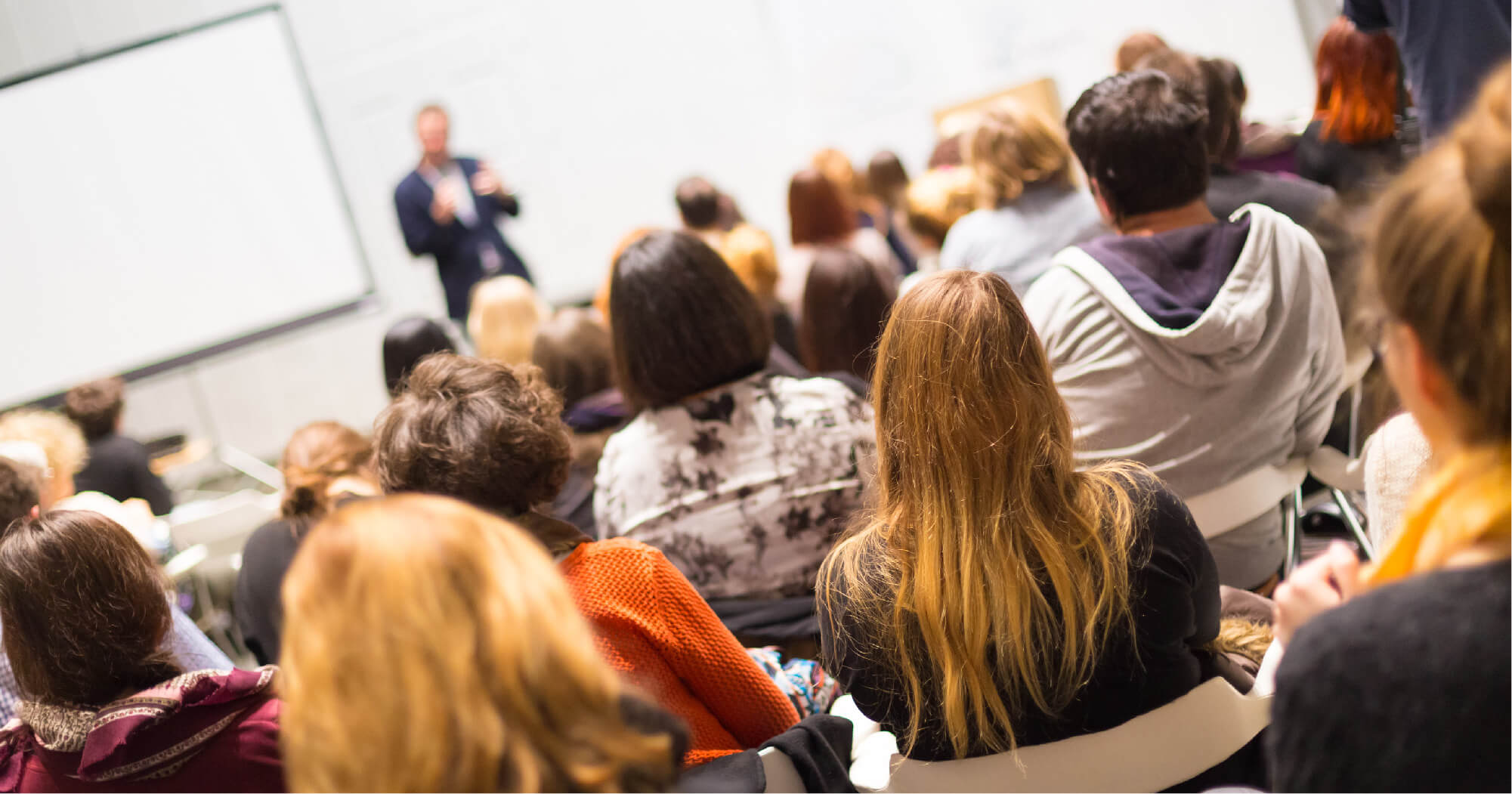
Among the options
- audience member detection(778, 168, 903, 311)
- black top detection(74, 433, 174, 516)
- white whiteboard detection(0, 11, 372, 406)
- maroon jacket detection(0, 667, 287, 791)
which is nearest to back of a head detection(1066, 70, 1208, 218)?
maroon jacket detection(0, 667, 287, 791)

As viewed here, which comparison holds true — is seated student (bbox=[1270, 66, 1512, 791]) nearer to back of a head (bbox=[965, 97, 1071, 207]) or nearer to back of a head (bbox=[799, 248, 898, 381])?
back of a head (bbox=[799, 248, 898, 381])

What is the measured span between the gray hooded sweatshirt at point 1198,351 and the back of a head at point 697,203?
2444 mm

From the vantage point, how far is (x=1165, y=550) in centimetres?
129

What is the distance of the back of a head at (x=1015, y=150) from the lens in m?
3.02

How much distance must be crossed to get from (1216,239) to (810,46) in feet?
16.0

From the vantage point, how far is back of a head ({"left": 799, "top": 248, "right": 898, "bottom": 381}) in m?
2.74

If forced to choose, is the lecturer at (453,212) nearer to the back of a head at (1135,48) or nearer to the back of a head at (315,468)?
the back of a head at (1135,48)

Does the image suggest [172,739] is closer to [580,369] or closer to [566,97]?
[580,369]

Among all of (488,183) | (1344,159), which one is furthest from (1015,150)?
(488,183)

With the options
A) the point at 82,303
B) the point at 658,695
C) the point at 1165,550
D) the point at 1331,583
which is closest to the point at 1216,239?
the point at 1165,550

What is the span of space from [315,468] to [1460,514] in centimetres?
205

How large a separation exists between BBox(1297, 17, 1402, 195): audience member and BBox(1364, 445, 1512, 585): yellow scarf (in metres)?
2.58

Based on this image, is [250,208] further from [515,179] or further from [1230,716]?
[1230,716]

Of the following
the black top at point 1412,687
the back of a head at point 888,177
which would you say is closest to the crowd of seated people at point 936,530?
the black top at point 1412,687
